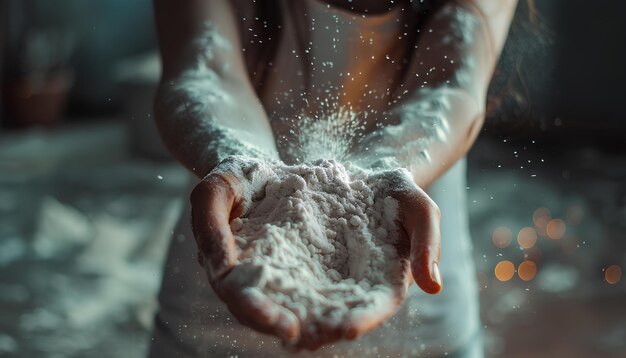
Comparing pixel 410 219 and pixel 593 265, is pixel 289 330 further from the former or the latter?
pixel 593 265

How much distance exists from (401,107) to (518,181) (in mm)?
138

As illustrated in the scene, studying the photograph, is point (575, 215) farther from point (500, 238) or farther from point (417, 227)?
point (417, 227)

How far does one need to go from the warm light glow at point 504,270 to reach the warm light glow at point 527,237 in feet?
1.12

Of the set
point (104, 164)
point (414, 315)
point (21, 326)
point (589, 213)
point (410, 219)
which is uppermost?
point (410, 219)

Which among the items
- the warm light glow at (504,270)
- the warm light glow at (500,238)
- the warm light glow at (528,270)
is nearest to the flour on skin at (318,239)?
the warm light glow at (504,270)

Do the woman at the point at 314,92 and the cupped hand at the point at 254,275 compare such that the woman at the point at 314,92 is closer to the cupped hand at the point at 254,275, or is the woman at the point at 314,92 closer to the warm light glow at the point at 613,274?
the cupped hand at the point at 254,275

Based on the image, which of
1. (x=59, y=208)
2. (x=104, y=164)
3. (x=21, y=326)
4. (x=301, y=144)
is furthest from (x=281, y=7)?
(x=104, y=164)

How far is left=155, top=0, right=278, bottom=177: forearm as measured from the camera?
348mm

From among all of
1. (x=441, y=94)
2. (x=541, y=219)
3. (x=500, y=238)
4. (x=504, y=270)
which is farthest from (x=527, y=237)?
(x=441, y=94)

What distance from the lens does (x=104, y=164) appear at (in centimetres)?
176

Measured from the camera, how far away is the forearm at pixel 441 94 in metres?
0.34

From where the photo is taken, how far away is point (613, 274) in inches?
47.8

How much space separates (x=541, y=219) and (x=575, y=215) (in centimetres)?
6

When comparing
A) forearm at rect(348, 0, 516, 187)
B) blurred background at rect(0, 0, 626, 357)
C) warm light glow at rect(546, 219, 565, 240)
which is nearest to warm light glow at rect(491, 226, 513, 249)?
blurred background at rect(0, 0, 626, 357)
